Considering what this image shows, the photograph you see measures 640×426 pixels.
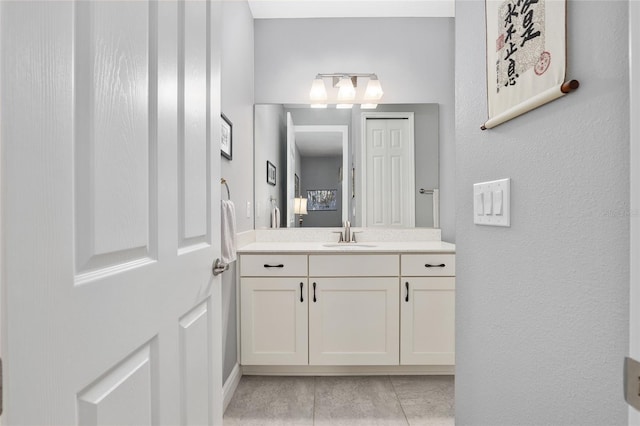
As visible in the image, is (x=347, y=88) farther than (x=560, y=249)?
Yes

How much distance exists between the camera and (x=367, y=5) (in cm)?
258

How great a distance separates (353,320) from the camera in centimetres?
217

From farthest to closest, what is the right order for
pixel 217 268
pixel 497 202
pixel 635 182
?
pixel 217 268 < pixel 497 202 < pixel 635 182

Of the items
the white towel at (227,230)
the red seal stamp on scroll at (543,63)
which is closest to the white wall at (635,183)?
the red seal stamp on scroll at (543,63)

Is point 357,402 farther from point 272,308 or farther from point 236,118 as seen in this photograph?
point 236,118

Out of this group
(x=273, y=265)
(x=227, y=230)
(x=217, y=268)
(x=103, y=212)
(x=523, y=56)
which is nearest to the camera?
(x=103, y=212)

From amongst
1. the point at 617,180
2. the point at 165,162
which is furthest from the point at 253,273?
the point at 617,180

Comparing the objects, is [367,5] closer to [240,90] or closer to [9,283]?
[240,90]

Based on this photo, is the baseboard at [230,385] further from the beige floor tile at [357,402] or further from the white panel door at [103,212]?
the white panel door at [103,212]

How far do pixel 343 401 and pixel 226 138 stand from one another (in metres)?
1.58

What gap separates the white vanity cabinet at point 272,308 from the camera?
2.17 meters

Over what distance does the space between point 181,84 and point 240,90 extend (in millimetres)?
1435

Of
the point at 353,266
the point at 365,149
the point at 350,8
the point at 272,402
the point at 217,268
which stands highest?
the point at 350,8

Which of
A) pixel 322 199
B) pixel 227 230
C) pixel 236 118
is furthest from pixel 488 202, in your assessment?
pixel 322 199
